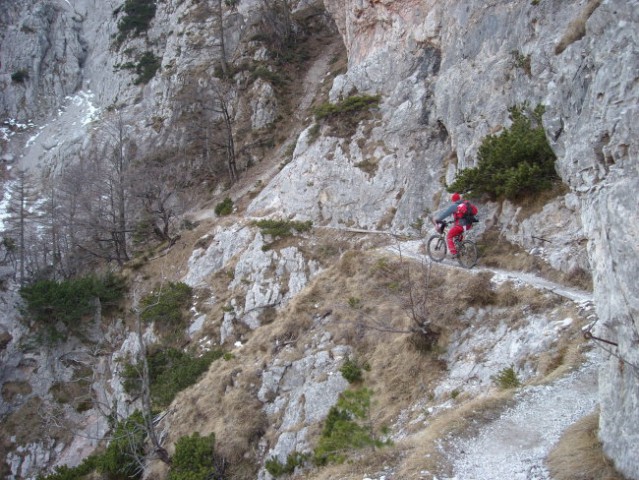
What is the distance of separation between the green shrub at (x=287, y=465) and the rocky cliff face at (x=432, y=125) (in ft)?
2.31

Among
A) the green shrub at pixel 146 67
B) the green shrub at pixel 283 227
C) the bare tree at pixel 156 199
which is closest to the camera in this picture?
the green shrub at pixel 283 227

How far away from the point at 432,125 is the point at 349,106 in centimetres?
570

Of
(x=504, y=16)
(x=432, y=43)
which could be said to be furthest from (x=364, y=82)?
(x=504, y=16)

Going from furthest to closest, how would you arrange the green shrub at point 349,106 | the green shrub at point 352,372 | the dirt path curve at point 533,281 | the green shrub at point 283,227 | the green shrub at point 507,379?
the green shrub at point 349,106, the green shrub at point 283,227, the green shrub at point 352,372, the dirt path curve at point 533,281, the green shrub at point 507,379

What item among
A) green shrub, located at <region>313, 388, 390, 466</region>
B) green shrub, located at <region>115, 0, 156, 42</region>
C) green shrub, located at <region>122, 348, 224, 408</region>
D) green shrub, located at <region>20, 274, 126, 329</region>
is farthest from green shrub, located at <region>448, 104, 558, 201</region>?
green shrub, located at <region>115, 0, 156, 42</region>

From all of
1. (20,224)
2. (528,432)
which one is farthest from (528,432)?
(20,224)

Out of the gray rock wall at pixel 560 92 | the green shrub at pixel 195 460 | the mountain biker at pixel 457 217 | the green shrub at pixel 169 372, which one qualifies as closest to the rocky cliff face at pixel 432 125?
the gray rock wall at pixel 560 92

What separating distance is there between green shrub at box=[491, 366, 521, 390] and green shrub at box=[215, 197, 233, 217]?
21968mm

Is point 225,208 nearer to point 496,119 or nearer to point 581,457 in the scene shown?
point 496,119

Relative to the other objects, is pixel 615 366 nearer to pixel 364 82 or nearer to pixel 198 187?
pixel 364 82

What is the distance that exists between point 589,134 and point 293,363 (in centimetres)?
994

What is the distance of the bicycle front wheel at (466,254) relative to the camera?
1250cm

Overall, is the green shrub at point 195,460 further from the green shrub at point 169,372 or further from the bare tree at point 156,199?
the bare tree at point 156,199

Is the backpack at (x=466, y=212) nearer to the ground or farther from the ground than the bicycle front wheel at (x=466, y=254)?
farther from the ground
